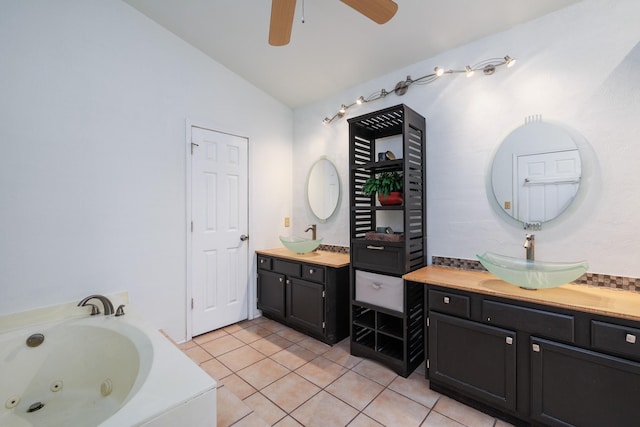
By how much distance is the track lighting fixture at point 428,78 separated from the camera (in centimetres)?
211

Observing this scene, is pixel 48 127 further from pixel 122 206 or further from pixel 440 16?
pixel 440 16

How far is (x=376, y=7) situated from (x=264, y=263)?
256cm

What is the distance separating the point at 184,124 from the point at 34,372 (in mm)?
2120

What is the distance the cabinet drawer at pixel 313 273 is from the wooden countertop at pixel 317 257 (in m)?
0.06

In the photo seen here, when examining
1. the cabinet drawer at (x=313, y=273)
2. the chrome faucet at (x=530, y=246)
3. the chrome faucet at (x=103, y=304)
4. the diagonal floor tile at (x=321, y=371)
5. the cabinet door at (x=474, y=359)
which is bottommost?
the diagonal floor tile at (x=321, y=371)

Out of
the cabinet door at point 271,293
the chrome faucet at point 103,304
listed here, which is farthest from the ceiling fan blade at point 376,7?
the chrome faucet at point 103,304

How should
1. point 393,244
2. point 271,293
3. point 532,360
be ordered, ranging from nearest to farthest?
point 532,360
point 393,244
point 271,293

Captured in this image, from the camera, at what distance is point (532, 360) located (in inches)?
60.4

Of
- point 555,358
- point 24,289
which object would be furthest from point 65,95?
point 555,358

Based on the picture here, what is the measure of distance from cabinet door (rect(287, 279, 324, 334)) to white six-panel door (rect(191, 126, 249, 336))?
64cm

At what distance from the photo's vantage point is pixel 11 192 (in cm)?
186

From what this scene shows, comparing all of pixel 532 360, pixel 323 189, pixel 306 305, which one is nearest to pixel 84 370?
pixel 306 305

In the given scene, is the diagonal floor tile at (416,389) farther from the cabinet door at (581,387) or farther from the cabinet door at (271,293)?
the cabinet door at (271,293)

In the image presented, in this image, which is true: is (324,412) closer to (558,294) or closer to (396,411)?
(396,411)
